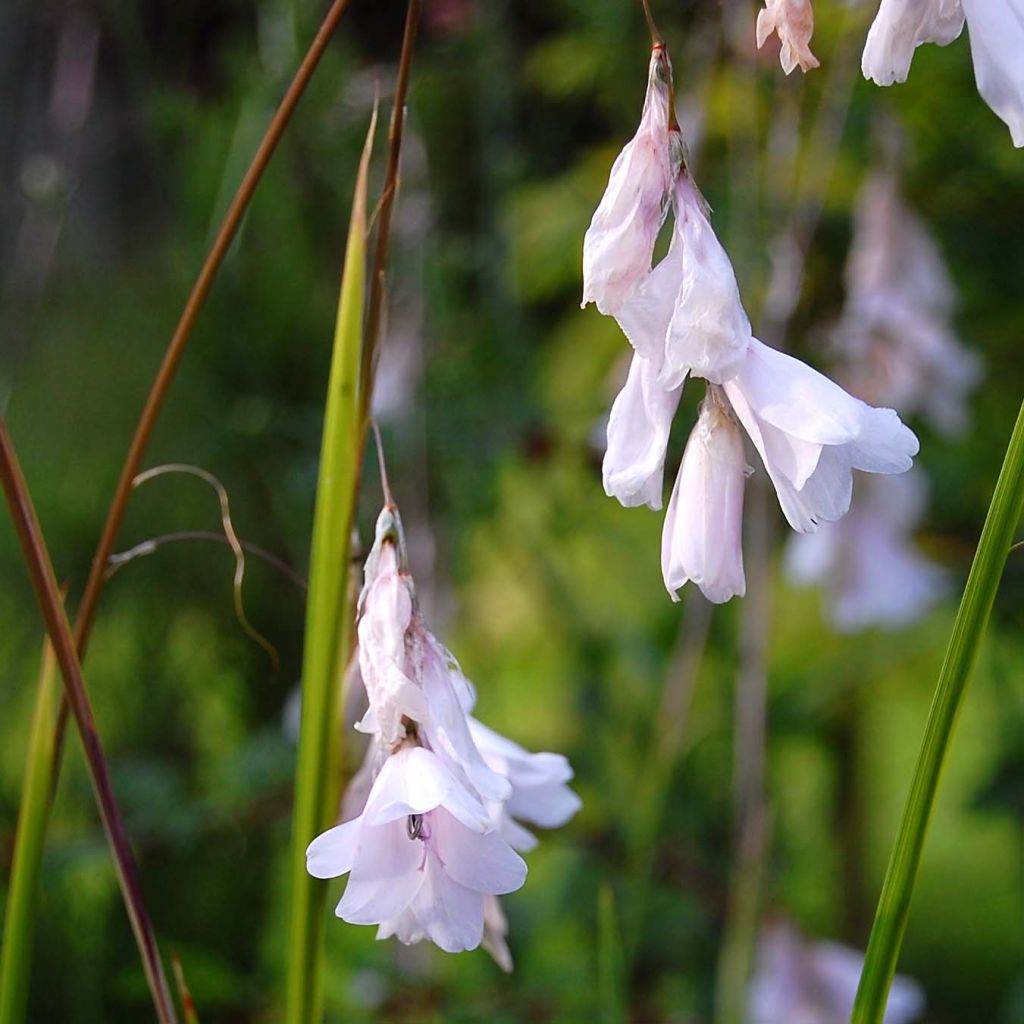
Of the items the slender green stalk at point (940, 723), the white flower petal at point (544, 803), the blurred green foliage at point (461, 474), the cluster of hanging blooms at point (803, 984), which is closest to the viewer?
the slender green stalk at point (940, 723)

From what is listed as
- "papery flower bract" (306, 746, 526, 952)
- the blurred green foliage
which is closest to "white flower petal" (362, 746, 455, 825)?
"papery flower bract" (306, 746, 526, 952)

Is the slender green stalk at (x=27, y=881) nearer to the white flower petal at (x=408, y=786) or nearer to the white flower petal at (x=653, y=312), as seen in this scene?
the white flower petal at (x=408, y=786)

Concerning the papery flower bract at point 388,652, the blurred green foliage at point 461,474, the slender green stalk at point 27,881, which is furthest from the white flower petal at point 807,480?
the blurred green foliage at point 461,474

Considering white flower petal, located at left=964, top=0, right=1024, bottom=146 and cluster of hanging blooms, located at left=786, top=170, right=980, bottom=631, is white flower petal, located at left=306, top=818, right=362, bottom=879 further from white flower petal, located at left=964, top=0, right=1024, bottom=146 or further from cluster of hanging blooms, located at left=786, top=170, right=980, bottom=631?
cluster of hanging blooms, located at left=786, top=170, right=980, bottom=631

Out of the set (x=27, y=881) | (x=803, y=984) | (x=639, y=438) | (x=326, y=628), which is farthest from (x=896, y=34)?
(x=803, y=984)

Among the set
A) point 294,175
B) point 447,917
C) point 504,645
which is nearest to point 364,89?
point 294,175

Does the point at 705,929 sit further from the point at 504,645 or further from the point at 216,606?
the point at 216,606
